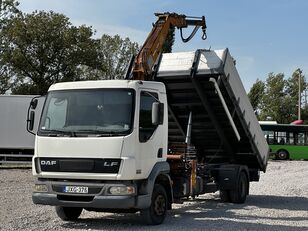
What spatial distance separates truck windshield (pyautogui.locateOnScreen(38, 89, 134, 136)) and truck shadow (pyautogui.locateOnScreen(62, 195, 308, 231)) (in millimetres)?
1925

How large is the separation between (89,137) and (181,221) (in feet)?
9.56

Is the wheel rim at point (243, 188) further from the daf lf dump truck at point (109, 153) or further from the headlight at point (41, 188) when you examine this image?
the headlight at point (41, 188)

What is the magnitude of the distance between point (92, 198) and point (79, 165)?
0.65 meters

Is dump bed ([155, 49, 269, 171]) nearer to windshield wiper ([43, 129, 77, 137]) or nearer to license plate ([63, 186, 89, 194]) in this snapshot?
windshield wiper ([43, 129, 77, 137])

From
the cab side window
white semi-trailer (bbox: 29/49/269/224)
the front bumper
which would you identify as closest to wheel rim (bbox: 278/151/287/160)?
white semi-trailer (bbox: 29/49/269/224)

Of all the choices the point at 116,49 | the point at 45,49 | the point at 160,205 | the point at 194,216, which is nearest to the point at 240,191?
the point at 194,216

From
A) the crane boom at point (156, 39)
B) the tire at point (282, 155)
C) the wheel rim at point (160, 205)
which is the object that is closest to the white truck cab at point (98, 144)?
the wheel rim at point (160, 205)

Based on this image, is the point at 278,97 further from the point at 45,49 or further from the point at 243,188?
the point at 243,188

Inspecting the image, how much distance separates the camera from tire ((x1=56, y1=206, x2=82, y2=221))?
36.5 ft

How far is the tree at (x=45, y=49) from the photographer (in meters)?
42.3

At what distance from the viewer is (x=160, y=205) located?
10859 mm

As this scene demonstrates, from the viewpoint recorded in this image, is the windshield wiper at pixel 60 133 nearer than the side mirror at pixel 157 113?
Yes

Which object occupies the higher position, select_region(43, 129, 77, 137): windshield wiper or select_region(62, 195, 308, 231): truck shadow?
select_region(43, 129, 77, 137): windshield wiper

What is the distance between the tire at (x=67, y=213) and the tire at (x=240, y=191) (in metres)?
4.77
